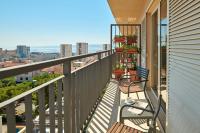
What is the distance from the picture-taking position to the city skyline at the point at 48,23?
82.6 meters

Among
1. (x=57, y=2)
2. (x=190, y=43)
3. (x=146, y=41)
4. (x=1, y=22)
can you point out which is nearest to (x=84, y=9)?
(x=57, y=2)

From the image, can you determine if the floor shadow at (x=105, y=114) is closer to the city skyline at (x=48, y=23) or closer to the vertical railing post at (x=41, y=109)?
the vertical railing post at (x=41, y=109)

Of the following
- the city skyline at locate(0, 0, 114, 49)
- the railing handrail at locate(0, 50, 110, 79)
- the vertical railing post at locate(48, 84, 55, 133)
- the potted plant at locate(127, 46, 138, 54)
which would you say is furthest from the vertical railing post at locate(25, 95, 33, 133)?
the city skyline at locate(0, 0, 114, 49)

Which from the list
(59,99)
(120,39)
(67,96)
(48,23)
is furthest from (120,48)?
(48,23)

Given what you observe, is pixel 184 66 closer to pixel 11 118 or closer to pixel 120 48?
pixel 11 118

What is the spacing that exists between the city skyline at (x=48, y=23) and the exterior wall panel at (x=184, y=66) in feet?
243

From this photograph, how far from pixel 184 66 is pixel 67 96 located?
1.09m

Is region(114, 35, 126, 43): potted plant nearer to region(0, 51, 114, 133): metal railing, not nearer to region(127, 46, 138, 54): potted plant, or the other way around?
region(127, 46, 138, 54): potted plant

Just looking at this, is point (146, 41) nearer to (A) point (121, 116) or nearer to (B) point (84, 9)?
(A) point (121, 116)

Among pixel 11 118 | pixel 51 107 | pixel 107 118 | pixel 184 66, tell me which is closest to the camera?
pixel 11 118

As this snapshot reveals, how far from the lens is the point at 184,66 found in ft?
7.43

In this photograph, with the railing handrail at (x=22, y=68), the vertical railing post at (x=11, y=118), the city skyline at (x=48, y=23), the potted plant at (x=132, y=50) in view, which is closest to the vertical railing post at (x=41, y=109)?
the railing handrail at (x=22, y=68)

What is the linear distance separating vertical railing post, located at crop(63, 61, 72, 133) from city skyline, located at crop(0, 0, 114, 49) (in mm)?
74243

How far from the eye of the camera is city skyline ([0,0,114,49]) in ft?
271
